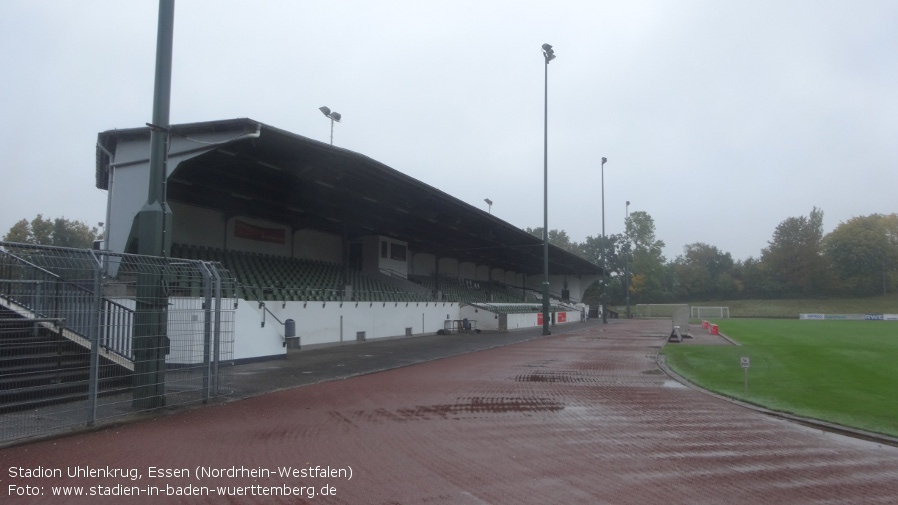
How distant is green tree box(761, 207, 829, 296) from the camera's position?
96812 millimetres

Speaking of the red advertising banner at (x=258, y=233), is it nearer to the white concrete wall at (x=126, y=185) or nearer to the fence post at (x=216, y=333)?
the white concrete wall at (x=126, y=185)

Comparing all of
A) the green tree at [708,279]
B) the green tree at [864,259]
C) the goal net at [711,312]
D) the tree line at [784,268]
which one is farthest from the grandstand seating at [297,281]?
the green tree at [864,259]

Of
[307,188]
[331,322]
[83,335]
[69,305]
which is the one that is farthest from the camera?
[331,322]

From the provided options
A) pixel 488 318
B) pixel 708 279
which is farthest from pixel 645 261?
pixel 488 318

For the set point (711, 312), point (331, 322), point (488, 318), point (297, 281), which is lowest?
point (711, 312)

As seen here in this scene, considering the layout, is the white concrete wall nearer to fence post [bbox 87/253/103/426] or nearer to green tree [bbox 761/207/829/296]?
fence post [bbox 87/253/103/426]

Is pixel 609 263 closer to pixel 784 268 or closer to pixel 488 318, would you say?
pixel 784 268

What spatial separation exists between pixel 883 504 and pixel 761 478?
3.58 feet

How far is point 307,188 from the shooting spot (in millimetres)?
23953

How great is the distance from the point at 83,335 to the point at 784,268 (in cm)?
11189

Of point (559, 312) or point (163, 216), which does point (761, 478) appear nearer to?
point (163, 216)

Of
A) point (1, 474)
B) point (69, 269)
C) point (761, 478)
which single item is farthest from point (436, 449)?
point (69, 269)

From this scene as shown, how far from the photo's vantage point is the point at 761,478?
6430 mm

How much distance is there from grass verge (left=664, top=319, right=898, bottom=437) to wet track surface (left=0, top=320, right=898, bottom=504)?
1355 millimetres
